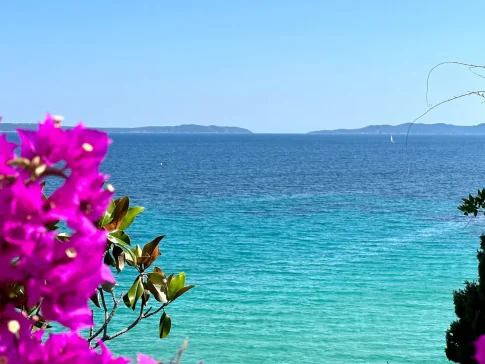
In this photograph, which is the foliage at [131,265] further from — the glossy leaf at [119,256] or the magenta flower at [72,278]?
the magenta flower at [72,278]

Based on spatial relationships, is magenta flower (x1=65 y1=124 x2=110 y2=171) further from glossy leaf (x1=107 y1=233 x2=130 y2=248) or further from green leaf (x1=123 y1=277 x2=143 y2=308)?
green leaf (x1=123 y1=277 x2=143 y2=308)

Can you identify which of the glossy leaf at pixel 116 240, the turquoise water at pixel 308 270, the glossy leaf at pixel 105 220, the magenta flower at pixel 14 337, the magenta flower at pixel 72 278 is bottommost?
the turquoise water at pixel 308 270

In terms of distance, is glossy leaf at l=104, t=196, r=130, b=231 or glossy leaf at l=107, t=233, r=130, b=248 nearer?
glossy leaf at l=107, t=233, r=130, b=248

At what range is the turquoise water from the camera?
1697 cm

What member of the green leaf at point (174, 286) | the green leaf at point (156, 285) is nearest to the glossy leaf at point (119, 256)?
the green leaf at point (156, 285)

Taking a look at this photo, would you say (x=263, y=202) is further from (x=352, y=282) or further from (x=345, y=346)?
(x=345, y=346)

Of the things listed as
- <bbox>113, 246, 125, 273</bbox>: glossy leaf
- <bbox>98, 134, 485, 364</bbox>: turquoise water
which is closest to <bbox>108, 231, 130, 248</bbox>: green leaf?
<bbox>113, 246, 125, 273</bbox>: glossy leaf

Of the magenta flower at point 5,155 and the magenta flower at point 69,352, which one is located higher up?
the magenta flower at point 5,155

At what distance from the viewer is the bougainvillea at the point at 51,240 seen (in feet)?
2.21

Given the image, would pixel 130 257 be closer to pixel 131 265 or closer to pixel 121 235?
pixel 131 265

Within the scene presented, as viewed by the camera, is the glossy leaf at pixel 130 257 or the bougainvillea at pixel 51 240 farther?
the glossy leaf at pixel 130 257

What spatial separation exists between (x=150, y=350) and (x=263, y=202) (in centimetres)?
2946

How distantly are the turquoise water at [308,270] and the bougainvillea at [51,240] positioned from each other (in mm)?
15344

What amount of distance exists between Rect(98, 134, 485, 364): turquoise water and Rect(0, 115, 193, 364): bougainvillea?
50.3 ft
